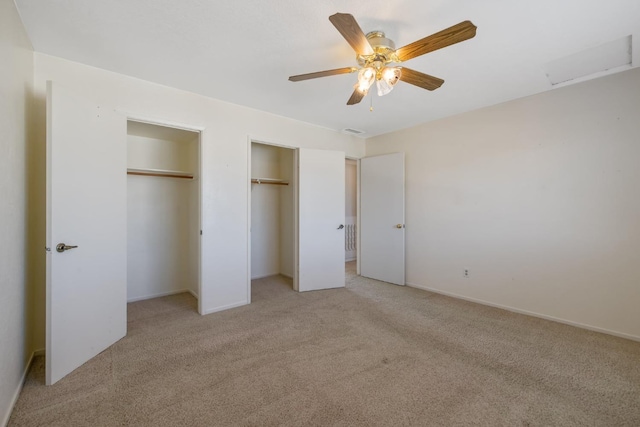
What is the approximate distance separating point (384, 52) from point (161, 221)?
3.48m

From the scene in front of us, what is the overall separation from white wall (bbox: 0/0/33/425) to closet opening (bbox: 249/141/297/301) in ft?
8.81

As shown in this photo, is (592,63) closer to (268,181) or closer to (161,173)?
(268,181)

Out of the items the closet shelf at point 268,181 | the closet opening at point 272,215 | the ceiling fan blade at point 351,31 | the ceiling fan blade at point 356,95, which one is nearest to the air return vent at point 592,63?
the ceiling fan blade at point 356,95

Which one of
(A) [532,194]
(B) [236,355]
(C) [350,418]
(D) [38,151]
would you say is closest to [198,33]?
(D) [38,151]

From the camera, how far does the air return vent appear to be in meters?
2.10

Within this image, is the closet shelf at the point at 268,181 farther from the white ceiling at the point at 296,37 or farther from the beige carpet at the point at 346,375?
the beige carpet at the point at 346,375

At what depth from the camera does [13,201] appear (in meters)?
1.68

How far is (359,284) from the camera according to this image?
4250mm

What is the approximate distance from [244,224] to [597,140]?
382 cm

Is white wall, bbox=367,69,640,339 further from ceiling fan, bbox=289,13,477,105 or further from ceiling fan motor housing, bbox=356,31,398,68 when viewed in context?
ceiling fan motor housing, bbox=356,31,398,68

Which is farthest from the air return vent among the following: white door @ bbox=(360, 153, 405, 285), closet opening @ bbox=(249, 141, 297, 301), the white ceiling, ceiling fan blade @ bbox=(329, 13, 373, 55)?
closet opening @ bbox=(249, 141, 297, 301)

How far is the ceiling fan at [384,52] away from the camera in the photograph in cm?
145

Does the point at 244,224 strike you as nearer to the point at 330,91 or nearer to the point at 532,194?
the point at 330,91

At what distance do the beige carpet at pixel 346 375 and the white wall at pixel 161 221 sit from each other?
76 centimetres
